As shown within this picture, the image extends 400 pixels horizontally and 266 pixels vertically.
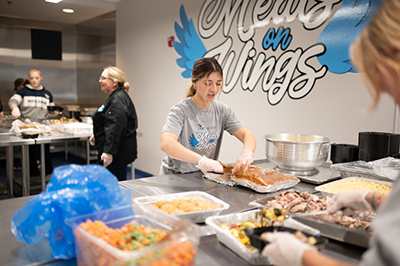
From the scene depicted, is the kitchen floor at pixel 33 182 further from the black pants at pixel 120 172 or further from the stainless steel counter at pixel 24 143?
the black pants at pixel 120 172

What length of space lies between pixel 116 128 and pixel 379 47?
2.98m

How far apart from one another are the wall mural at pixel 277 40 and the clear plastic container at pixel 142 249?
2.58 meters

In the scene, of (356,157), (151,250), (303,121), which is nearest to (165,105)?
(303,121)

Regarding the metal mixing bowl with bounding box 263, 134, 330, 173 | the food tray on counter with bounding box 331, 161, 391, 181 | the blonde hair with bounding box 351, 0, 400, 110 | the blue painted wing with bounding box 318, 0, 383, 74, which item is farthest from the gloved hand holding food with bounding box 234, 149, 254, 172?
the blue painted wing with bounding box 318, 0, 383, 74

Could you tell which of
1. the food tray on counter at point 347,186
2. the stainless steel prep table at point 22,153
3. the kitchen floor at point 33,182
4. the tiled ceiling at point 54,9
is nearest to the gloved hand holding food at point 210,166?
the food tray on counter at point 347,186

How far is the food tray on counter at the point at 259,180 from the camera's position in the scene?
186 centimetres

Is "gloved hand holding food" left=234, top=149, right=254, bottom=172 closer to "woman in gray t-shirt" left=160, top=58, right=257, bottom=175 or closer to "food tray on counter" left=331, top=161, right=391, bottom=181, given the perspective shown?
"woman in gray t-shirt" left=160, top=58, right=257, bottom=175

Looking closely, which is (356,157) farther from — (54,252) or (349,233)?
(54,252)

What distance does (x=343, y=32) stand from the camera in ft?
9.90

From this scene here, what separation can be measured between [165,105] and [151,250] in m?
4.71

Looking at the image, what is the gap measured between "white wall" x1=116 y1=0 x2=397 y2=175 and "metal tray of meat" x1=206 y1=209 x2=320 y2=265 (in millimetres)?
540

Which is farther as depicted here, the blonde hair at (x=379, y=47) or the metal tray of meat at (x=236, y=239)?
the metal tray of meat at (x=236, y=239)

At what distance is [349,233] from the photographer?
1.19m

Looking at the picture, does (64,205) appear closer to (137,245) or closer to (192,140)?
(137,245)
